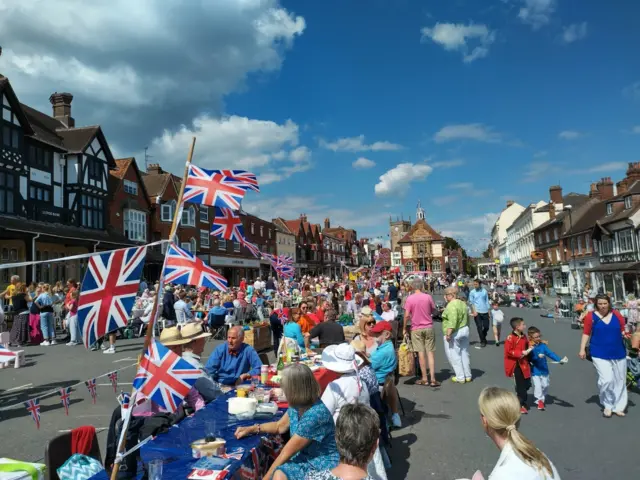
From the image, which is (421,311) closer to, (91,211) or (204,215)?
(91,211)

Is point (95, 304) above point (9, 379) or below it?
above

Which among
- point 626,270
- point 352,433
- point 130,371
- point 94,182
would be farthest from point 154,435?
point 626,270

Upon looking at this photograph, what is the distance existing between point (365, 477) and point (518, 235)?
7103cm

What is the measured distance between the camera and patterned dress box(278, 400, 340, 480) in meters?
3.24

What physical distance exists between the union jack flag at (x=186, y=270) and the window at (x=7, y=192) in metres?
23.5

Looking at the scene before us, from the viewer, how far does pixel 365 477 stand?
8.39 feet

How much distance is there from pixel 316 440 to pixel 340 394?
809 millimetres

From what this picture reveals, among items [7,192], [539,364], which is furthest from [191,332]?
[7,192]

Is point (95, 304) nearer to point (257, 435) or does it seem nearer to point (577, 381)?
point (257, 435)

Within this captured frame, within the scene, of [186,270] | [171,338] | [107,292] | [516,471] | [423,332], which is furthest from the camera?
[423,332]

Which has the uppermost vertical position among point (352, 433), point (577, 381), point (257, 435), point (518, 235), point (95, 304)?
point (518, 235)

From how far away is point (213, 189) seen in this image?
14.3 feet

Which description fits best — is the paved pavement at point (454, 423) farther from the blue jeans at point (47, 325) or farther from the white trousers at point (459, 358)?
the blue jeans at point (47, 325)

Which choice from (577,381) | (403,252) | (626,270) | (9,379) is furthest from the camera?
(403,252)
